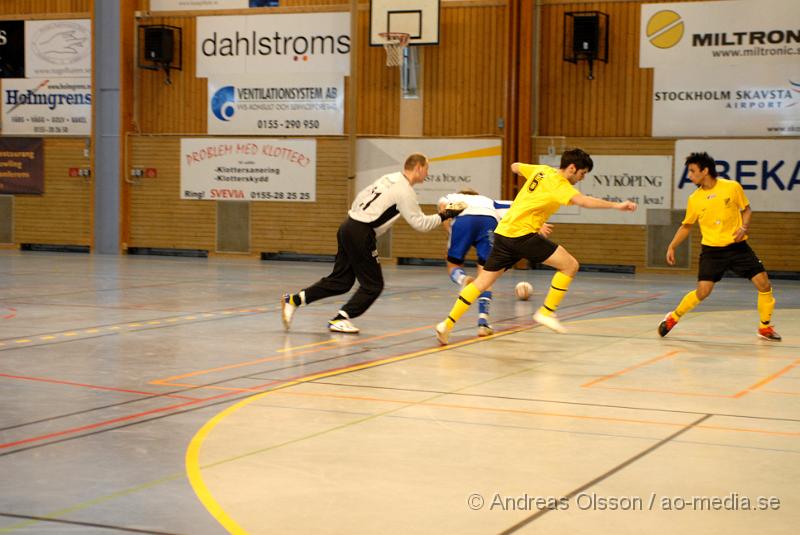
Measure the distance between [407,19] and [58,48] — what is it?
9.81 m

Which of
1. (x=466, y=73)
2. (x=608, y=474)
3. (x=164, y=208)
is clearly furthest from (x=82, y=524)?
(x=164, y=208)

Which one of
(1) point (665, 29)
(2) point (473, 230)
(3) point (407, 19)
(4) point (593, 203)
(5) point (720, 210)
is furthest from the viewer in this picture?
(3) point (407, 19)

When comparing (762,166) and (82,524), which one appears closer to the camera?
(82,524)

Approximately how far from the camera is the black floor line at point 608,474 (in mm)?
4930

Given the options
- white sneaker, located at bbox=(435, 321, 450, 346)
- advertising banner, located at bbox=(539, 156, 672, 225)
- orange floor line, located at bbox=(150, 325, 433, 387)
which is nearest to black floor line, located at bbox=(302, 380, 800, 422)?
orange floor line, located at bbox=(150, 325, 433, 387)

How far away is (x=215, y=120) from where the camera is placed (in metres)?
27.5

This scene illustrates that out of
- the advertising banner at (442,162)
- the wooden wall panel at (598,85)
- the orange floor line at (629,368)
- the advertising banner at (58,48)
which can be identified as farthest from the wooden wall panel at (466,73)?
the orange floor line at (629,368)

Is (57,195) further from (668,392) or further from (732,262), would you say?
(668,392)

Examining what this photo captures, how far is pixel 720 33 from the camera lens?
23.2 metres

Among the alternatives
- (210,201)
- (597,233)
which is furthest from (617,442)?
(210,201)

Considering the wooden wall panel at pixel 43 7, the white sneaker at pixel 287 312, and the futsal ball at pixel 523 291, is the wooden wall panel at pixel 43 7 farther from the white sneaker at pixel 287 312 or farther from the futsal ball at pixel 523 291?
the white sneaker at pixel 287 312

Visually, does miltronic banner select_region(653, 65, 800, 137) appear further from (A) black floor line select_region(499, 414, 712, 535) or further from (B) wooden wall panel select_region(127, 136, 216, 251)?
(A) black floor line select_region(499, 414, 712, 535)

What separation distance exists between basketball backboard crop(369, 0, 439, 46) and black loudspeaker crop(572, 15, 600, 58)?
10.5 ft

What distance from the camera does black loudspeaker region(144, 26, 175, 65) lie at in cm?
2711
